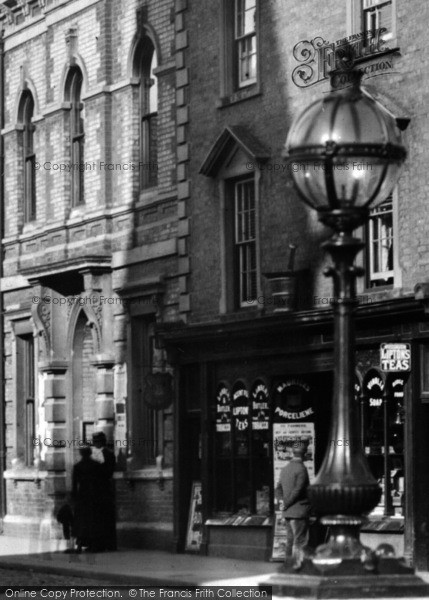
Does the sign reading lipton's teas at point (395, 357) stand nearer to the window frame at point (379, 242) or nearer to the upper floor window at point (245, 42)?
the window frame at point (379, 242)

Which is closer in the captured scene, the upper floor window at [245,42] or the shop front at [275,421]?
the shop front at [275,421]

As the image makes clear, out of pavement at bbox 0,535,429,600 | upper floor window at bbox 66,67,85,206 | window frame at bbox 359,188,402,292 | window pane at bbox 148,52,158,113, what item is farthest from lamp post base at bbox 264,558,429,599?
upper floor window at bbox 66,67,85,206

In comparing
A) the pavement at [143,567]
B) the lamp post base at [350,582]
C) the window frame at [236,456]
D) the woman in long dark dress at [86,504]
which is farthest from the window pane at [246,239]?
the lamp post base at [350,582]

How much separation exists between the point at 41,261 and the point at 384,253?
11754 millimetres

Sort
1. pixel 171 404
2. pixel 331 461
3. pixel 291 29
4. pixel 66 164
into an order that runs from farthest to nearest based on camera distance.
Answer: pixel 66 164 < pixel 171 404 < pixel 291 29 < pixel 331 461

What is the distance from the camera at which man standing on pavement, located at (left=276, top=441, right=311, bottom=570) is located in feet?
76.9

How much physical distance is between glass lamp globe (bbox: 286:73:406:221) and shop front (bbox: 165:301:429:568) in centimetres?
1229

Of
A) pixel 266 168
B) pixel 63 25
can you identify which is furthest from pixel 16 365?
pixel 266 168

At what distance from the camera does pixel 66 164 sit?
33.5m

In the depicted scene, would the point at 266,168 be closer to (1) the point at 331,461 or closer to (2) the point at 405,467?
(2) the point at 405,467

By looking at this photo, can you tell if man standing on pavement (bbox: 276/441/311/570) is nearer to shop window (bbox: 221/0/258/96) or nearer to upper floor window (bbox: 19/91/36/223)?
shop window (bbox: 221/0/258/96)

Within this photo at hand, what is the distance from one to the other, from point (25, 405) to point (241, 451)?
8.93 meters

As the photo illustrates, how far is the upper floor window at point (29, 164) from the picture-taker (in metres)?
35.7

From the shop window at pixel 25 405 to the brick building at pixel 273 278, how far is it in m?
6.98
